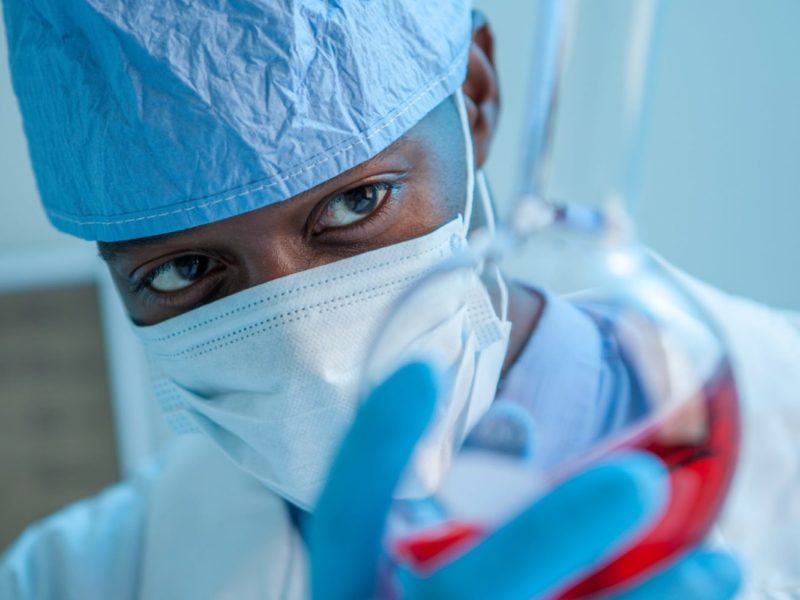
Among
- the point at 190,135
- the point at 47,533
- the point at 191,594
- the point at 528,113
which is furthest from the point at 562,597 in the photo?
the point at 47,533

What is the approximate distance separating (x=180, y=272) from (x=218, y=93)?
0.21 m

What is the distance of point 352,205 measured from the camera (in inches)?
26.9

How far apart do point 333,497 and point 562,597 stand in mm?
127

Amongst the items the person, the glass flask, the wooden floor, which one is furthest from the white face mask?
the wooden floor

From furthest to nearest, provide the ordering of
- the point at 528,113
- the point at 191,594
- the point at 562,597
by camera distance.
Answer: the point at 191,594 < the point at 528,113 < the point at 562,597

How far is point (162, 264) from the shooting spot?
74 centimetres

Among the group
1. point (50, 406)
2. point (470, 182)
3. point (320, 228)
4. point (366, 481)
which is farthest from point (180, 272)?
point (50, 406)

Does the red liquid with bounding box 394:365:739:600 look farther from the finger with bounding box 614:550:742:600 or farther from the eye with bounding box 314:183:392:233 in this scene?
the eye with bounding box 314:183:392:233

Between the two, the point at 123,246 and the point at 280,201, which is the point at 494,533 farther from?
the point at 123,246

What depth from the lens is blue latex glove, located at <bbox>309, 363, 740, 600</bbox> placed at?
33 cm

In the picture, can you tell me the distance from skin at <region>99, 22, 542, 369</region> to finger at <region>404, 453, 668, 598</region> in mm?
268

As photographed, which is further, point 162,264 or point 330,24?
point 162,264

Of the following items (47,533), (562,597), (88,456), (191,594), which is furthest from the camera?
(88,456)

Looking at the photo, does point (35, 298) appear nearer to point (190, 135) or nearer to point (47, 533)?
point (47, 533)
